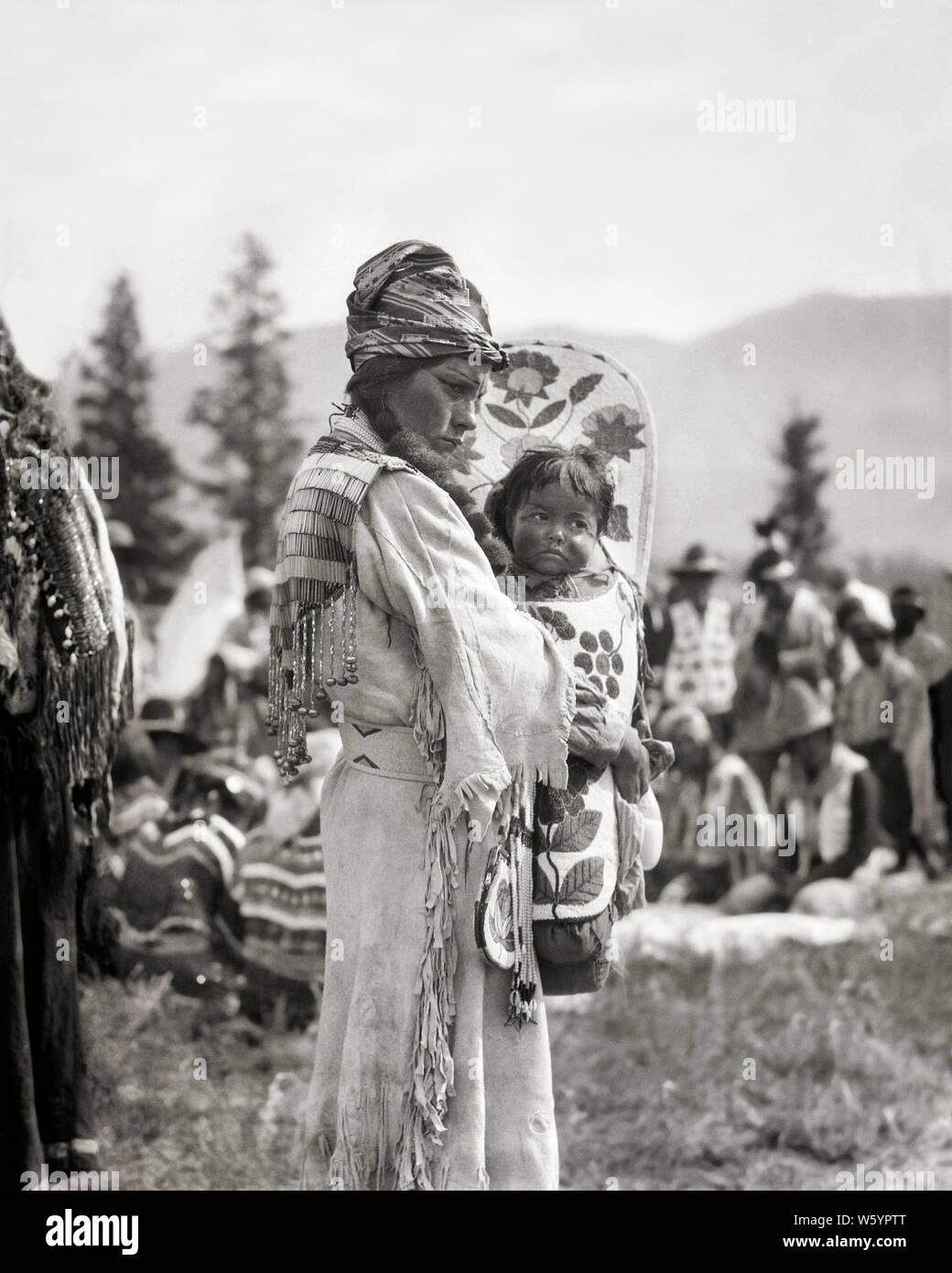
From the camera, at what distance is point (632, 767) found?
3.85 metres

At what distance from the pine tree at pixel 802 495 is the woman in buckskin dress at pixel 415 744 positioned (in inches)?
326

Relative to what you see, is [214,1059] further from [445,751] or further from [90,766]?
[445,751]

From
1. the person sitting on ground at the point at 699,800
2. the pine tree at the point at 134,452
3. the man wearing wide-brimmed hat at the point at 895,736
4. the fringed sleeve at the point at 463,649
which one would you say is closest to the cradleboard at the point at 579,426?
the fringed sleeve at the point at 463,649

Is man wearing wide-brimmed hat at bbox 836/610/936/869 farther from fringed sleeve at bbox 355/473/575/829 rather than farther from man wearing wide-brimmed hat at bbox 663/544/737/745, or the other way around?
fringed sleeve at bbox 355/473/575/829

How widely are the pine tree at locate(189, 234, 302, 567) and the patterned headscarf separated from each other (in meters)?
7.35

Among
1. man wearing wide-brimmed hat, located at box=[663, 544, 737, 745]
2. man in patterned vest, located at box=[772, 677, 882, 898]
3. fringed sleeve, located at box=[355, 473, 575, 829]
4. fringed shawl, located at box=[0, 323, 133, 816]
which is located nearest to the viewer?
fringed sleeve, located at box=[355, 473, 575, 829]

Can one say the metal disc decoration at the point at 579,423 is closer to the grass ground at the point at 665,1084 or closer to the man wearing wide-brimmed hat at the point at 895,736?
the grass ground at the point at 665,1084

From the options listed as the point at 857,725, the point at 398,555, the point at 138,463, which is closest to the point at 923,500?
the point at 857,725

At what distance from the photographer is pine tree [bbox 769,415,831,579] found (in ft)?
38.9

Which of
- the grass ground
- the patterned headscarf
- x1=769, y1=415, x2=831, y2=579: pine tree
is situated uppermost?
x1=769, y1=415, x2=831, y2=579: pine tree

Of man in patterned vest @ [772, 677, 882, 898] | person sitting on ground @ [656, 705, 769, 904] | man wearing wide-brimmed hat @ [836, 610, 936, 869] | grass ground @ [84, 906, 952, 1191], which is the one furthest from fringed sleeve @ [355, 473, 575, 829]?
man wearing wide-brimmed hat @ [836, 610, 936, 869]

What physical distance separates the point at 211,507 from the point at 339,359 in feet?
4.17
